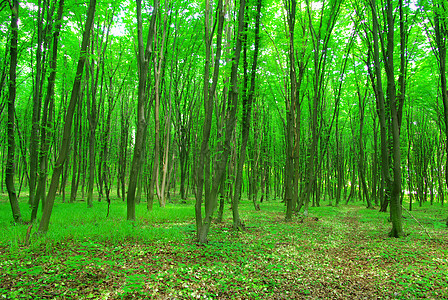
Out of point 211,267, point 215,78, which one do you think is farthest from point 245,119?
point 211,267

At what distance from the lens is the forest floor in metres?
3.48

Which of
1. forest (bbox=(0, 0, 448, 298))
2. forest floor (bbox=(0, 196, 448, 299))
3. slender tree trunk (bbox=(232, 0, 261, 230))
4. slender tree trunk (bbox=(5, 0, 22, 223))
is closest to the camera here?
forest floor (bbox=(0, 196, 448, 299))

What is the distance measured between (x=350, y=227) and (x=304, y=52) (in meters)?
8.47

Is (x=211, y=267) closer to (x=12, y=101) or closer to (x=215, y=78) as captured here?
(x=215, y=78)

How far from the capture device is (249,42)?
830 centimetres

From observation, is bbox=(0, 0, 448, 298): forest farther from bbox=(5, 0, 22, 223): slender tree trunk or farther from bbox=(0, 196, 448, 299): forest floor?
bbox=(0, 196, 448, 299): forest floor

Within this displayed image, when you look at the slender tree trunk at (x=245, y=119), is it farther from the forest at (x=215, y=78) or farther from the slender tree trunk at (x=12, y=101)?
the slender tree trunk at (x=12, y=101)

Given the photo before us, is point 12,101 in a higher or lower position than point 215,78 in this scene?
lower

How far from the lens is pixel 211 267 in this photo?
4516 mm

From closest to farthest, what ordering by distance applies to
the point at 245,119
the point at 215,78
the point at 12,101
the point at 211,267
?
1. the point at 211,267
2. the point at 215,78
3. the point at 12,101
4. the point at 245,119

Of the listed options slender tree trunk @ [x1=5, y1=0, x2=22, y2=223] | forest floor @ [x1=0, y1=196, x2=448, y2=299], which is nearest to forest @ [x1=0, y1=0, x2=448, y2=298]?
slender tree trunk @ [x1=5, y1=0, x2=22, y2=223]

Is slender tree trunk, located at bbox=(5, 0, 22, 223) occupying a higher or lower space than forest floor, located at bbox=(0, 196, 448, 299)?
higher

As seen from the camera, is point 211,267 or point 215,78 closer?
point 211,267

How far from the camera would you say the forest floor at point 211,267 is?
11.4 ft
